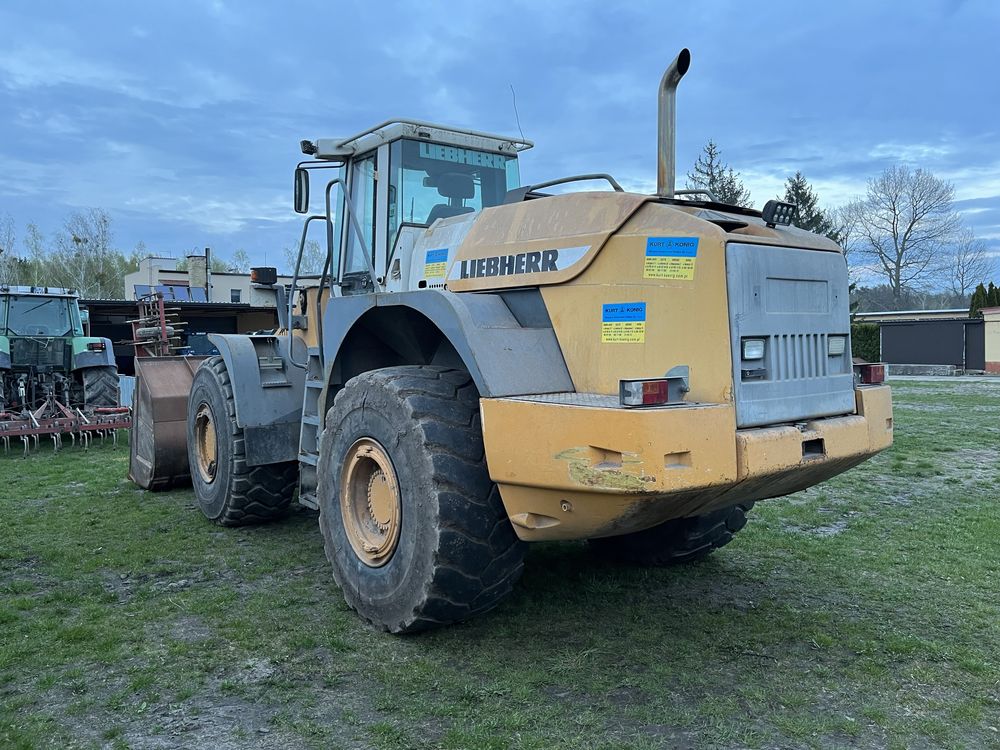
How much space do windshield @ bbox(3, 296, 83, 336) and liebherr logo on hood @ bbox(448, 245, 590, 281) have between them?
11969 millimetres

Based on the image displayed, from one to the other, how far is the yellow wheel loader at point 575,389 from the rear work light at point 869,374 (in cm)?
1

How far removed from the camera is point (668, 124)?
13.9 ft

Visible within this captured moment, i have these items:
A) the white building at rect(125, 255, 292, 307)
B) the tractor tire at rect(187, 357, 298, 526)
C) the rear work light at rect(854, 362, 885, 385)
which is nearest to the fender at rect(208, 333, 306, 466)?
the tractor tire at rect(187, 357, 298, 526)

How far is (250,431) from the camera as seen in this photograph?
19.5 ft

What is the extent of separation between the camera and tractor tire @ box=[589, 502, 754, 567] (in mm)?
4992

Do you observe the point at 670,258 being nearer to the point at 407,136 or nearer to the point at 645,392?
the point at 645,392

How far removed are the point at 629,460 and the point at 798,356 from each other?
116 cm

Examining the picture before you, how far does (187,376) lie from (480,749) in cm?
635

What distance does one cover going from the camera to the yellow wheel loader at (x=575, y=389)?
3363mm

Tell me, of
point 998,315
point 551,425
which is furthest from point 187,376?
point 998,315

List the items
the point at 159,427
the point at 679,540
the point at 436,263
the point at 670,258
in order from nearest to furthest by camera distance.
A: the point at 670,258 < the point at 436,263 < the point at 679,540 < the point at 159,427

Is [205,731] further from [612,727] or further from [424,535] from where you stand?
[612,727]

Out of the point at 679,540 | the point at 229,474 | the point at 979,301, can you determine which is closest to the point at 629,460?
the point at 679,540

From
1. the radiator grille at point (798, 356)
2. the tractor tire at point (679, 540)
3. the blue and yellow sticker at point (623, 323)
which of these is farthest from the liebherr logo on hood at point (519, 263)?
the tractor tire at point (679, 540)
